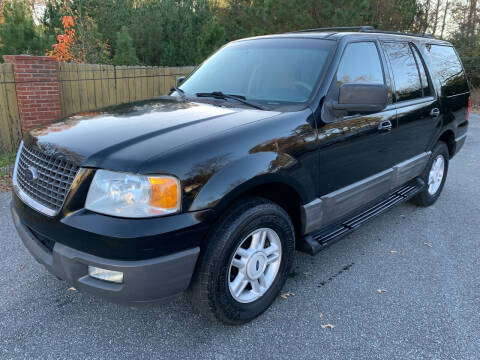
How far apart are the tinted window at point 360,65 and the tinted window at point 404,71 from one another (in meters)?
0.28

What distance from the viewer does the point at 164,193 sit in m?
2.09

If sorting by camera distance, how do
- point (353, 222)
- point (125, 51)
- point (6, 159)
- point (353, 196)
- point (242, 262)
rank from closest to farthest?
point (242, 262)
point (353, 196)
point (353, 222)
point (6, 159)
point (125, 51)

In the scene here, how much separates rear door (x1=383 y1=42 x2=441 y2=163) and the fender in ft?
4.96

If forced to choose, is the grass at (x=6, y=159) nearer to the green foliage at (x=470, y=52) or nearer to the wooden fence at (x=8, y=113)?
the wooden fence at (x=8, y=113)

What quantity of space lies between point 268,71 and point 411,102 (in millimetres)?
1609

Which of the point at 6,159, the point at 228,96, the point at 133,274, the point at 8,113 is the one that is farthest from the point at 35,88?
the point at 133,274

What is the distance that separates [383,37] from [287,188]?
2035 millimetres

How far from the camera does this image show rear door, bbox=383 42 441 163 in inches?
150

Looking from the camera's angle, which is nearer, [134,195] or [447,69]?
[134,195]

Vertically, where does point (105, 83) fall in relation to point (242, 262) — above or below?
above

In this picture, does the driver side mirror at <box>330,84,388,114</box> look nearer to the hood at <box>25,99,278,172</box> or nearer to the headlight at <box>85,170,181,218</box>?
the hood at <box>25,99,278,172</box>

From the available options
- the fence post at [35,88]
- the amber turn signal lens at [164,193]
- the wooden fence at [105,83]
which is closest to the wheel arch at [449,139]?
the amber turn signal lens at [164,193]

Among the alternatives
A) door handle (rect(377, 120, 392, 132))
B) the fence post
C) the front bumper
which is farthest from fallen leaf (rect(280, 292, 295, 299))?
the fence post

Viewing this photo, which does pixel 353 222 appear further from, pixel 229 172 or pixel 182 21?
pixel 182 21
